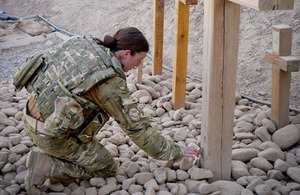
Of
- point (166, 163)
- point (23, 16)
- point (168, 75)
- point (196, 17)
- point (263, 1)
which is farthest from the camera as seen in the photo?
point (23, 16)

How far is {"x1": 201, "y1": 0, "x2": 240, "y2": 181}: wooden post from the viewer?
2.56 metres

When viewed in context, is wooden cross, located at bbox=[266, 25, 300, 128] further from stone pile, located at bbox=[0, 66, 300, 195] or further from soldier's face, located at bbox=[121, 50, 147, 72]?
soldier's face, located at bbox=[121, 50, 147, 72]

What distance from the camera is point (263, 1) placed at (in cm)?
191

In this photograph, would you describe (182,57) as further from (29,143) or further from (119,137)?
(29,143)

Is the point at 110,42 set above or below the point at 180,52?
above

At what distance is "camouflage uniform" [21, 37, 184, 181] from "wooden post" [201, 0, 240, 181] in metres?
0.25

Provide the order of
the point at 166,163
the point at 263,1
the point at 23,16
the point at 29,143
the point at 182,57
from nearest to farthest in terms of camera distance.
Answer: the point at 263,1
the point at 166,163
the point at 29,143
the point at 182,57
the point at 23,16

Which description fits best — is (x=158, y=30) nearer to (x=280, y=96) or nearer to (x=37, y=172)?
(x=280, y=96)

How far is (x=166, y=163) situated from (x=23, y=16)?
5.64m

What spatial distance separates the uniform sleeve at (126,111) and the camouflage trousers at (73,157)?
1.36 feet

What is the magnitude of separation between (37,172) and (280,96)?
2.05m

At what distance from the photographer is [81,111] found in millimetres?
2680

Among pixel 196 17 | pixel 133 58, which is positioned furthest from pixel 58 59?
pixel 196 17

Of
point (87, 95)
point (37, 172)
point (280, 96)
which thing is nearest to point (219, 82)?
point (87, 95)
